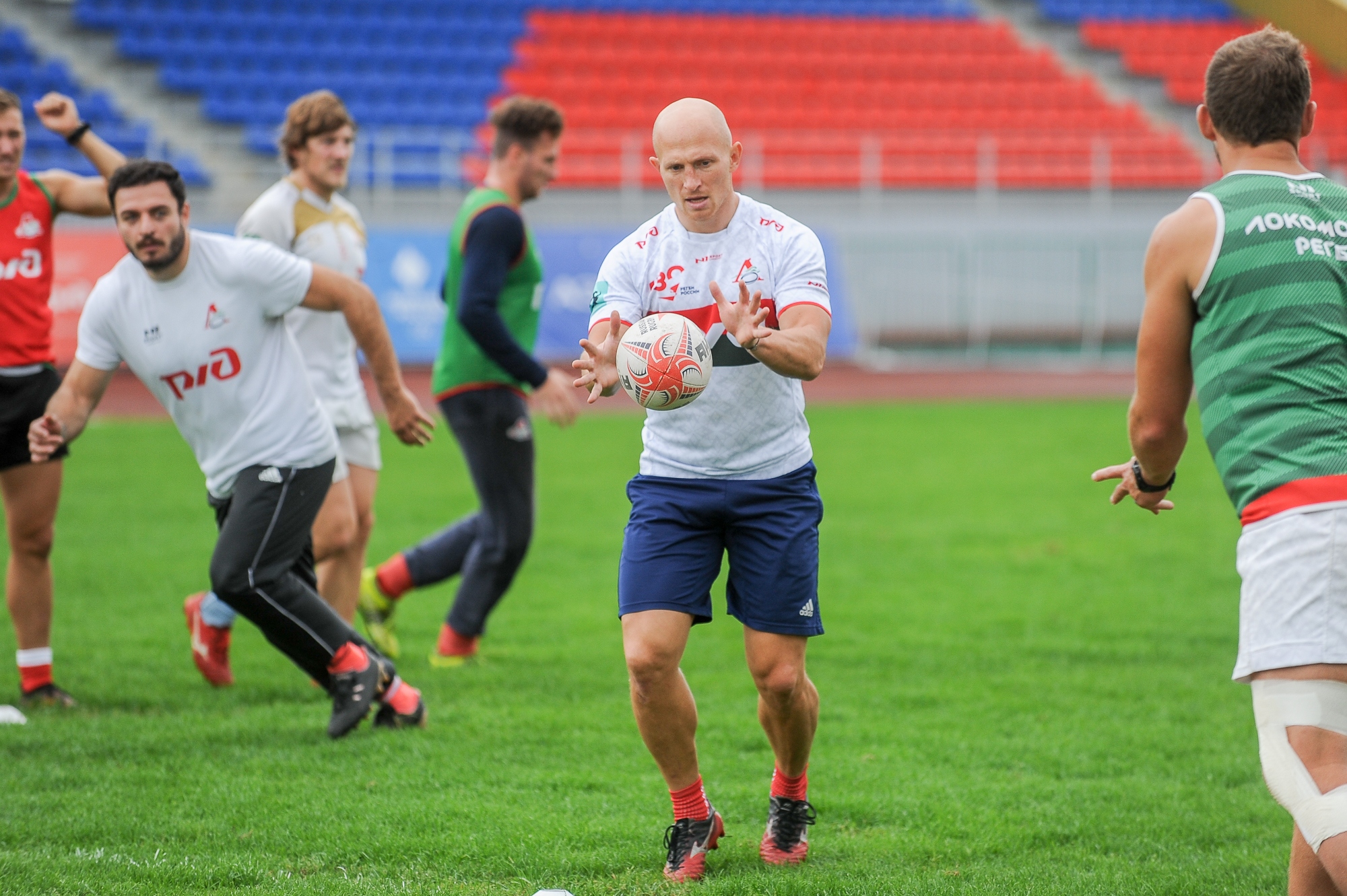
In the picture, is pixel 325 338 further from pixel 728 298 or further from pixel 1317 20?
pixel 1317 20

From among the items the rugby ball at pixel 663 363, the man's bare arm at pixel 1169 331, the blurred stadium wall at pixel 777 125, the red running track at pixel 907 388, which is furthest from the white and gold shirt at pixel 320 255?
the blurred stadium wall at pixel 777 125

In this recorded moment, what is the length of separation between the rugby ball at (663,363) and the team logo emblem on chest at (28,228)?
11.6 ft

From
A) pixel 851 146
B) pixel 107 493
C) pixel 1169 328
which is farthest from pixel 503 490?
pixel 851 146

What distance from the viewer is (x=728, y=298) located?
157 inches

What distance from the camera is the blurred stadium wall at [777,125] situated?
828 inches

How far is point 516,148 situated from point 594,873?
3637 millimetres

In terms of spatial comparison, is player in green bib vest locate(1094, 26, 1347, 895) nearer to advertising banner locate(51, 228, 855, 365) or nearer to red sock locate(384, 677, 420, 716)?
red sock locate(384, 677, 420, 716)

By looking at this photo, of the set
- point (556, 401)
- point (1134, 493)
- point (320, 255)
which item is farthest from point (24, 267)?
point (1134, 493)

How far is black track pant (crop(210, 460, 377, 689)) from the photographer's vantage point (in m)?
5.25

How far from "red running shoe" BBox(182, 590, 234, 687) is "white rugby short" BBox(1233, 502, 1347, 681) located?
4.76 metres

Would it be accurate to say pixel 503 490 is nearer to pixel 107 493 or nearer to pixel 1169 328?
pixel 1169 328

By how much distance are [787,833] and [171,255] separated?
3.12 meters

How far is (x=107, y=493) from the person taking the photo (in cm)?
1127

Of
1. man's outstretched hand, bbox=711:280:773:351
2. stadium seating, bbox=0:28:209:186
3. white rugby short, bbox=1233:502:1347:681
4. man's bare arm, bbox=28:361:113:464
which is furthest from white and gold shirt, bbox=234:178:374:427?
stadium seating, bbox=0:28:209:186
